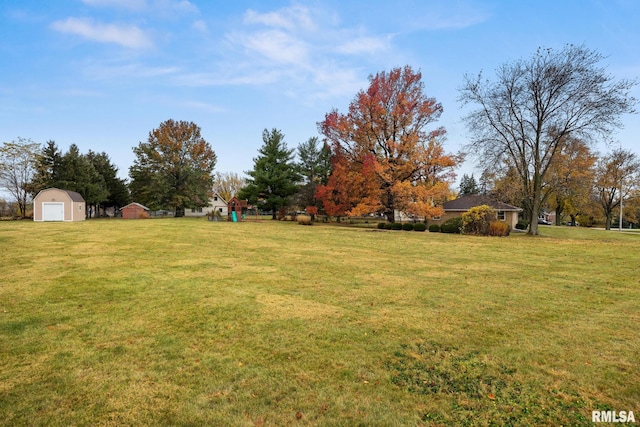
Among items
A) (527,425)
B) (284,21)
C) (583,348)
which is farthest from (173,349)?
(284,21)

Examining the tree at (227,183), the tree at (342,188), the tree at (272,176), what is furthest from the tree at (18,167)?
the tree at (227,183)

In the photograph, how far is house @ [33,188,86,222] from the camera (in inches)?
1362

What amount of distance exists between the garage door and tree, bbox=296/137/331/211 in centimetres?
2668

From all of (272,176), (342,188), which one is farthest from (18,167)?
(342,188)

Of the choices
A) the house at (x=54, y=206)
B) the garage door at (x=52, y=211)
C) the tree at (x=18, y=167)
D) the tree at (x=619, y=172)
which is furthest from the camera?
the tree at (x=18, y=167)

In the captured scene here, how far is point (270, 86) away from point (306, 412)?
23.9 meters

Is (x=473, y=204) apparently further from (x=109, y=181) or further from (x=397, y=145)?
(x=109, y=181)

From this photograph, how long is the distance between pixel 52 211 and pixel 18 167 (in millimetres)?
13051

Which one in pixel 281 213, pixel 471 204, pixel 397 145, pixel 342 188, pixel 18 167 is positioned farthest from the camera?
pixel 18 167

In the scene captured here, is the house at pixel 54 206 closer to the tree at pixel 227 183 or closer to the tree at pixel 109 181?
the tree at pixel 109 181

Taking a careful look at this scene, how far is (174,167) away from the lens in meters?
46.4

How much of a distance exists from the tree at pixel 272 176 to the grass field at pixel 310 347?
3109cm

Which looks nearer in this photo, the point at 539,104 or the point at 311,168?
the point at 539,104

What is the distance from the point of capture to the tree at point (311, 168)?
40406 millimetres
